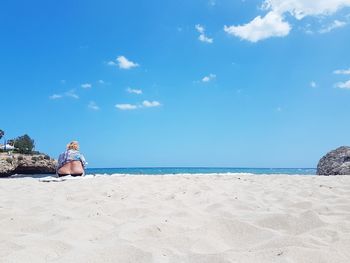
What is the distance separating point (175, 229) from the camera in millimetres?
2648

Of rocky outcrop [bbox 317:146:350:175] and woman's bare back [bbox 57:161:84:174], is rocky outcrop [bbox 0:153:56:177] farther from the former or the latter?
rocky outcrop [bbox 317:146:350:175]

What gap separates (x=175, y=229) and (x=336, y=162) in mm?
9660

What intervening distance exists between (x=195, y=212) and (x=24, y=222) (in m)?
1.55

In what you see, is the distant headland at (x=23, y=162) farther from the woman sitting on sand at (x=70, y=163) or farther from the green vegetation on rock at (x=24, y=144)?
the woman sitting on sand at (x=70, y=163)

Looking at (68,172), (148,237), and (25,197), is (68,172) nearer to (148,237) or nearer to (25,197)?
(25,197)

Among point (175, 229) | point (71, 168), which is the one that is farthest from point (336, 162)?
point (175, 229)

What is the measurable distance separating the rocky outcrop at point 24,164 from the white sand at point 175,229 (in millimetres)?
40171

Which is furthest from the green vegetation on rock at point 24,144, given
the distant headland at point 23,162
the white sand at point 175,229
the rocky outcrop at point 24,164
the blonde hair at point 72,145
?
the white sand at point 175,229

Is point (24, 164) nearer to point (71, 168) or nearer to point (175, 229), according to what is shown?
point (71, 168)

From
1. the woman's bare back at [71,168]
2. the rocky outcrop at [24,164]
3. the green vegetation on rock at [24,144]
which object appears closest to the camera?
the woman's bare back at [71,168]

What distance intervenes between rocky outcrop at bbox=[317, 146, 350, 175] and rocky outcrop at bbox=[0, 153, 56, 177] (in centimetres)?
3732

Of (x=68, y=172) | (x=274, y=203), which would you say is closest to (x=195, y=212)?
(x=274, y=203)

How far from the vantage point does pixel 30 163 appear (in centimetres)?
4366

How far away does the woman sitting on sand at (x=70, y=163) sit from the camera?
8453 millimetres
